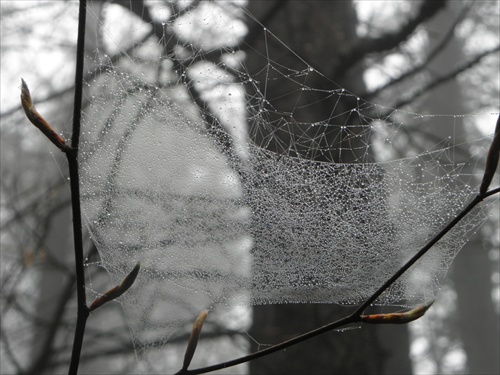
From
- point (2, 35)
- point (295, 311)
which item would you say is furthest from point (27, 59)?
point (295, 311)

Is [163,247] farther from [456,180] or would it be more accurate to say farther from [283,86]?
[456,180]

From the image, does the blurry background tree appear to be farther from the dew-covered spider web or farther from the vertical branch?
the vertical branch

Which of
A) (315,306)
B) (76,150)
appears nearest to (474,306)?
(315,306)

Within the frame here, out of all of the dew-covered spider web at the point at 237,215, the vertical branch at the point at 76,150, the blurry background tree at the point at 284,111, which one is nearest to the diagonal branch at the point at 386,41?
the blurry background tree at the point at 284,111

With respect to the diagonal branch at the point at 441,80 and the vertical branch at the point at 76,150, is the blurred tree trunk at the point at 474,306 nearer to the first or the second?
the diagonal branch at the point at 441,80

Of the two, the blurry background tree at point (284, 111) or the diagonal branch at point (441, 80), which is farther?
the diagonal branch at point (441, 80)

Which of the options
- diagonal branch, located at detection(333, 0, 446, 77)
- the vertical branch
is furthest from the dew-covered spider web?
the vertical branch

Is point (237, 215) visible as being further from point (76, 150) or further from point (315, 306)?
point (76, 150)

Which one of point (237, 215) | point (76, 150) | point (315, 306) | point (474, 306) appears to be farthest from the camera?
point (474, 306)
